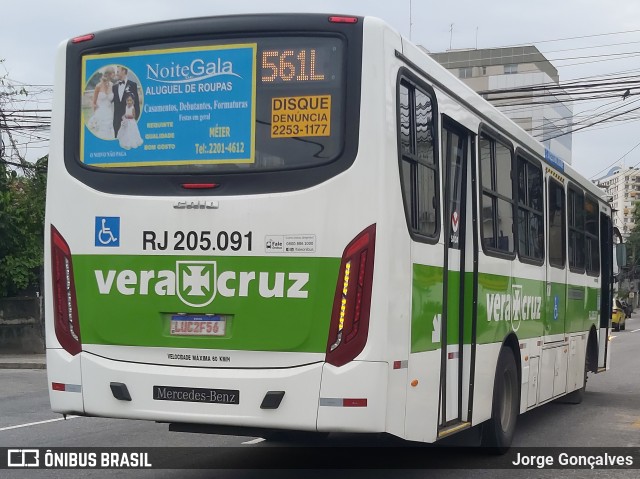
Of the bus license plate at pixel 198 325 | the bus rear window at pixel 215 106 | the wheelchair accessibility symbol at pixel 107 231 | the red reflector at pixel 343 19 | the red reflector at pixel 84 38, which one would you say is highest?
the red reflector at pixel 84 38

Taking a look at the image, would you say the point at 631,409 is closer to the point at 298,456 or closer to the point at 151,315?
the point at 298,456

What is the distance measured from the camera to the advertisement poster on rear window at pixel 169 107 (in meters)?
6.54

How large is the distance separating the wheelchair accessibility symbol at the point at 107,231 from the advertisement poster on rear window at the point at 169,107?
0.41 metres

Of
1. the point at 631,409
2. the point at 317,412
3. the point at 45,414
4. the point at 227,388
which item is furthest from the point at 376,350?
the point at 631,409

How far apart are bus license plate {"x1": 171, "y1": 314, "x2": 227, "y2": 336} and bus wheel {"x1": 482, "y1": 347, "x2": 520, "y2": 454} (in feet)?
11.1

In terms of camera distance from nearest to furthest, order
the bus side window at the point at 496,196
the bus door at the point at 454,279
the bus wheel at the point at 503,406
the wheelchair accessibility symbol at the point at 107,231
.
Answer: the wheelchair accessibility symbol at the point at 107,231, the bus door at the point at 454,279, the bus side window at the point at 496,196, the bus wheel at the point at 503,406

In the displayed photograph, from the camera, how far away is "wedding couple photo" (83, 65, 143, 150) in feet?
22.4

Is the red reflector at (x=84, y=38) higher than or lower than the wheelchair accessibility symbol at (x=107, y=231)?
higher

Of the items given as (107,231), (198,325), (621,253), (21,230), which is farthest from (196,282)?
(21,230)

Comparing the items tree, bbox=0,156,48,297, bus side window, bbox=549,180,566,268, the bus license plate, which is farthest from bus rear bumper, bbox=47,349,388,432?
tree, bbox=0,156,48,297

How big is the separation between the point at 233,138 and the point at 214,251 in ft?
2.58

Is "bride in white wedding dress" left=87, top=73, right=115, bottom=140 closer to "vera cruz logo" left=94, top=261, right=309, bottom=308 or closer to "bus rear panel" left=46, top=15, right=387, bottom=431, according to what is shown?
"bus rear panel" left=46, top=15, right=387, bottom=431

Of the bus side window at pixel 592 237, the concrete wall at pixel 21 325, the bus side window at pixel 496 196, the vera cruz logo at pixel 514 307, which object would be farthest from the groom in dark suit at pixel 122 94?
the concrete wall at pixel 21 325

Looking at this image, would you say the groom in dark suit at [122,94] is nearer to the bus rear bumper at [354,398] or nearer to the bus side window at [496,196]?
the bus rear bumper at [354,398]
